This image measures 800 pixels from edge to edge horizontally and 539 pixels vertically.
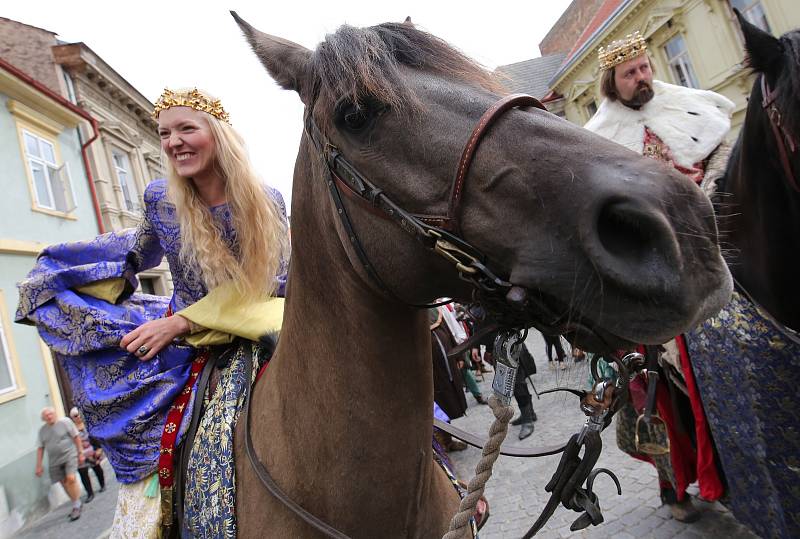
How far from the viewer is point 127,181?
Result: 16.7 metres

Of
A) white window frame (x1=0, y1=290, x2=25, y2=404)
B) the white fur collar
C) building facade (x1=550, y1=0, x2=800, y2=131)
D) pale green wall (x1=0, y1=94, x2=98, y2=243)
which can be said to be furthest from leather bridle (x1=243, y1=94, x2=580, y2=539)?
building facade (x1=550, y1=0, x2=800, y2=131)

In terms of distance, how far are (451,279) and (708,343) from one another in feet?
5.95

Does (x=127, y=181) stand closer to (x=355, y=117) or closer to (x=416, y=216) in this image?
(x=355, y=117)

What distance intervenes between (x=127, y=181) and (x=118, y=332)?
55.3 feet

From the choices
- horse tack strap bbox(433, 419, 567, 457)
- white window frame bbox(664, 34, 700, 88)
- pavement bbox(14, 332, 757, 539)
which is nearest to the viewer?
horse tack strap bbox(433, 419, 567, 457)

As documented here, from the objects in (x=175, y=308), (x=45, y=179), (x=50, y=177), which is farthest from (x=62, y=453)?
(x=175, y=308)

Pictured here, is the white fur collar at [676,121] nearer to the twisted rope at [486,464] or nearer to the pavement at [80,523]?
the twisted rope at [486,464]

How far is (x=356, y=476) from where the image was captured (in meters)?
1.50

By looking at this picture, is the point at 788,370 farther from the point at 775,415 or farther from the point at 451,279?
the point at 451,279

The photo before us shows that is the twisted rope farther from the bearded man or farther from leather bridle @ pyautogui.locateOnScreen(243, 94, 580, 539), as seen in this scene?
the bearded man

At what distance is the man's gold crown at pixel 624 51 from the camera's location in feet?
9.84

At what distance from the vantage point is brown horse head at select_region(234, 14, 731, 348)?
0.91 metres

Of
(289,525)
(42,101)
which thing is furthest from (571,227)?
(42,101)

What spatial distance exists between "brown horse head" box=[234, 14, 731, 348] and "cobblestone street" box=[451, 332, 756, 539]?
1.45 metres
